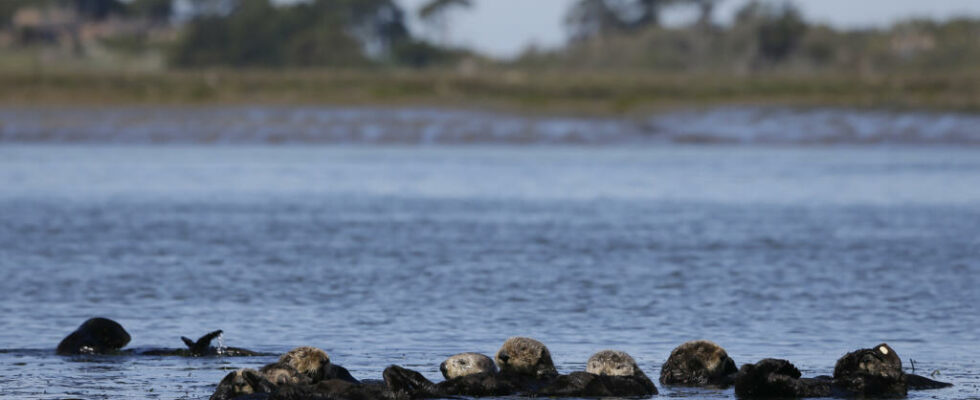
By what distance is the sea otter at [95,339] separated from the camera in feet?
35.6

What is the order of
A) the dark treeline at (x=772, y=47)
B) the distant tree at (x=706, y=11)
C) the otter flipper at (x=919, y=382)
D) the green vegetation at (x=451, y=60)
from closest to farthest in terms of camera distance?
the otter flipper at (x=919, y=382) → the green vegetation at (x=451, y=60) → the dark treeline at (x=772, y=47) → the distant tree at (x=706, y=11)

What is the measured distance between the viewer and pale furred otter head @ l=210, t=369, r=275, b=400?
8.84m

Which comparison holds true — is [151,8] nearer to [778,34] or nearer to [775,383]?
[778,34]

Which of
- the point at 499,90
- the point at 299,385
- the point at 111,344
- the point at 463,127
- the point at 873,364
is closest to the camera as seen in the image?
the point at 299,385

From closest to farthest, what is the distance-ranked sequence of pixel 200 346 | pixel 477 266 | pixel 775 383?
pixel 775 383 < pixel 200 346 < pixel 477 266

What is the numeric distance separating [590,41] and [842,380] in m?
89.2

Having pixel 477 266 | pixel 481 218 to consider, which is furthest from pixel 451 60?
pixel 477 266

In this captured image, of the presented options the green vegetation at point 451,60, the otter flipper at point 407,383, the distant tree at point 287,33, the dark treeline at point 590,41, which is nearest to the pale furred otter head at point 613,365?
the otter flipper at point 407,383

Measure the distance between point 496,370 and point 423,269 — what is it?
6.90 meters

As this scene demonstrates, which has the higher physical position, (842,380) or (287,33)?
(287,33)

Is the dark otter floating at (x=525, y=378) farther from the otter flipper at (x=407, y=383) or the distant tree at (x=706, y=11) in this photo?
the distant tree at (x=706, y=11)

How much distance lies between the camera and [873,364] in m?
9.45

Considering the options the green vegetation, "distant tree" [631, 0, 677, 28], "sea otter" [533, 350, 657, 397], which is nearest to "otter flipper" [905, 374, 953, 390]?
"sea otter" [533, 350, 657, 397]

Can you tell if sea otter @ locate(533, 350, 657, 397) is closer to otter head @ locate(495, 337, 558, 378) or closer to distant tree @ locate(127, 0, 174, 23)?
otter head @ locate(495, 337, 558, 378)
